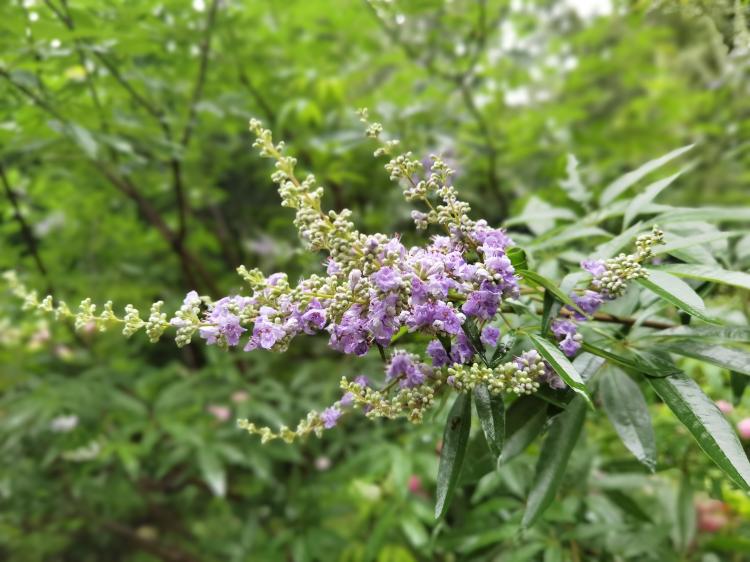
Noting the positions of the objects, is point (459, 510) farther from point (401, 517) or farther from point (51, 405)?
point (51, 405)

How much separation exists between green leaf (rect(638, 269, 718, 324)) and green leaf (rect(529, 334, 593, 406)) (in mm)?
153

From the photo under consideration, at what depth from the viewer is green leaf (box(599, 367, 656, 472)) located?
2.84ft

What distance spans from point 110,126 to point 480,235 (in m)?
1.43

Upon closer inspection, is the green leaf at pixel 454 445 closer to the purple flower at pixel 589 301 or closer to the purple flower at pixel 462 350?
the purple flower at pixel 462 350

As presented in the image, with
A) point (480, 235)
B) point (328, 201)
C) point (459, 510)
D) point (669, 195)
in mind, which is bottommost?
point (459, 510)

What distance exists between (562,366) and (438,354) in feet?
0.56

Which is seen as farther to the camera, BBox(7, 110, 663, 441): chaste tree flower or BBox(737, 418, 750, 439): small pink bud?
BBox(737, 418, 750, 439): small pink bud

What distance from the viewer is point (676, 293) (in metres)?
0.72

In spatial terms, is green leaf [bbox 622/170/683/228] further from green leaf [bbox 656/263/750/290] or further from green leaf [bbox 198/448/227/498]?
green leaf [bbox 198/448/227/498]

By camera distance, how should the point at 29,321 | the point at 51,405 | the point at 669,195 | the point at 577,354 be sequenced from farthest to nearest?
1. the point at 669,195
2. the point at 29,321
3. the point at 51,405
4. the point at 577,354

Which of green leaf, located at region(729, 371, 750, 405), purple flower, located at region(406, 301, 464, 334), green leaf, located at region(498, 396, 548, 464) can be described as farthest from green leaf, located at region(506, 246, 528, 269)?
green leaf, located at region(729, 371, 750, 405)

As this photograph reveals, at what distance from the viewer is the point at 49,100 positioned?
1594 millimetres

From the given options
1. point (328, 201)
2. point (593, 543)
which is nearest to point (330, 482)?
point (593, 543)

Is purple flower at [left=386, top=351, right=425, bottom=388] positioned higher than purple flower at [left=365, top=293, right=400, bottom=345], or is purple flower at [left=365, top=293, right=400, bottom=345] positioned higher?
purple flower at [left=365, top=293, right=400, bottom=345]
